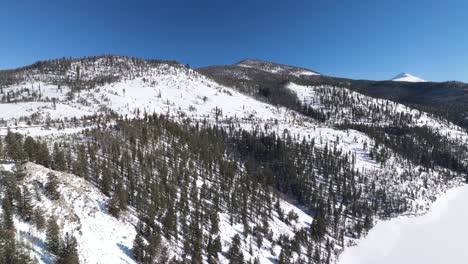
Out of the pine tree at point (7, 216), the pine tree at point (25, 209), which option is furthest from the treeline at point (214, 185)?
the pine tree at point (7, 216)

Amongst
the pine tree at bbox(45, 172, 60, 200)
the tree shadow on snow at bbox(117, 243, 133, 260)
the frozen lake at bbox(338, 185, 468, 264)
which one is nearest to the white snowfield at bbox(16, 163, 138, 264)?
the tree shadow on snow at bbox(117, 243, 133, 260)

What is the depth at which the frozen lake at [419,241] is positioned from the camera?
342ft

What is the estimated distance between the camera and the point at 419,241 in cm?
11806

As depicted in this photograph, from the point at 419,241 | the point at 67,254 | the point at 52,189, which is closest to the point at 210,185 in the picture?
the point at 52,189

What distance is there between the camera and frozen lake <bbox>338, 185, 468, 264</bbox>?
10425cm

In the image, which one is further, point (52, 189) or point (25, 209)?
point (52, 189)

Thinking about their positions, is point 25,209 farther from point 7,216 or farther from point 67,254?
point 67,254

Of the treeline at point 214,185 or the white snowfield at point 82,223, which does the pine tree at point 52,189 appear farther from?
the treeline at point 214,185

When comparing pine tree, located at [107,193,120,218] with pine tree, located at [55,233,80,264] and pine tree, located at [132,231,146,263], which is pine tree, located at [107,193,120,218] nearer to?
pine tree, located at [132,231,146,263]

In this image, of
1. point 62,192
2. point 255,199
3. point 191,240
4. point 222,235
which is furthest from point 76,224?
point 255,199

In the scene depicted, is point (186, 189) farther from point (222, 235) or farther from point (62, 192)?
point (62, 192)

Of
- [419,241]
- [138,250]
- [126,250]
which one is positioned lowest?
[419,241]

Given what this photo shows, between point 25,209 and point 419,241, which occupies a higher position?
point 25,209

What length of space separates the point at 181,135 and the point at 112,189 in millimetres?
67645
